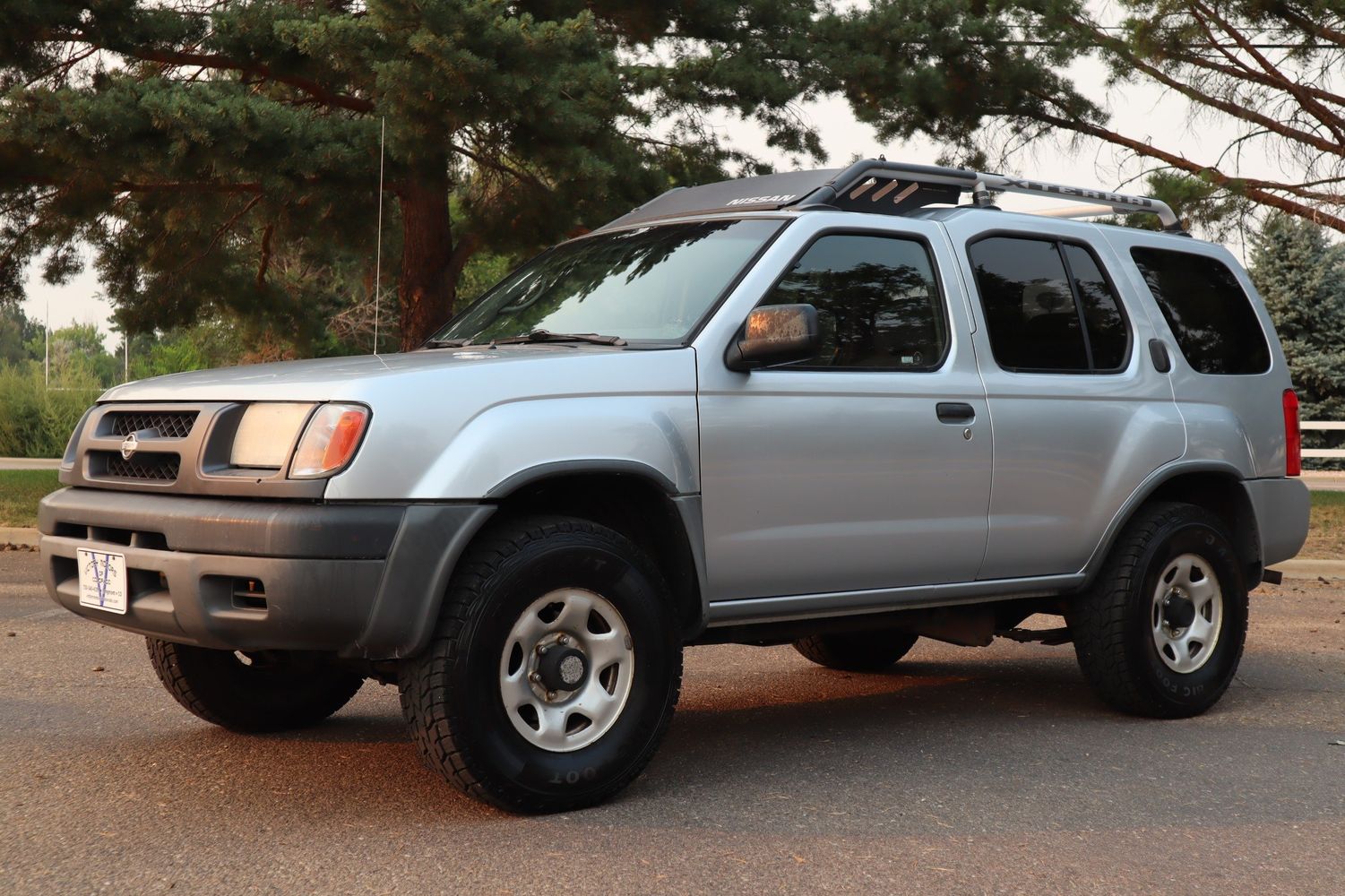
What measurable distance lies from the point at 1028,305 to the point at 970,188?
1.88 feet

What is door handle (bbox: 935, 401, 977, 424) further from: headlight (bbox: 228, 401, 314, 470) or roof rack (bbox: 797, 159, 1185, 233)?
headlight (bbox: 228, 401, 314, 470)

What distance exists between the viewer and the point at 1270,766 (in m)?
5.26

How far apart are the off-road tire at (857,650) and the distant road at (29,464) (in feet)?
51.7

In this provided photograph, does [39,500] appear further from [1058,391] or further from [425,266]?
[1058,391]

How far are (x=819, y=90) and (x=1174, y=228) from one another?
968 cm

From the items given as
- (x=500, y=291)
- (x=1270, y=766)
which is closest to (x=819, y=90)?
(x=500, y=291)

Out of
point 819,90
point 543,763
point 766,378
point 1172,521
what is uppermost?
point 819,90

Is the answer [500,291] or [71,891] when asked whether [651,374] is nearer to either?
[500,291]

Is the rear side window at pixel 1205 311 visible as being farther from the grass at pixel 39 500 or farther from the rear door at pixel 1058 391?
the grass at pixel 39 500

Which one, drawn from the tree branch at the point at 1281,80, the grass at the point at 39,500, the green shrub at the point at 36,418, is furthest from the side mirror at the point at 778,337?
the green shrub at the point at 36,418

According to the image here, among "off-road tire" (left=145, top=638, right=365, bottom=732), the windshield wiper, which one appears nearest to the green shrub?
"off-road tire" (left=145, top=638, right=365, bottom=732)

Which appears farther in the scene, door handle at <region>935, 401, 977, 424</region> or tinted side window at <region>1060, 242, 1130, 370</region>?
tinted side window at <region>1060, 242, 1130, 370</region>

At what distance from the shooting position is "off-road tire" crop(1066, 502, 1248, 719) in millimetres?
5910

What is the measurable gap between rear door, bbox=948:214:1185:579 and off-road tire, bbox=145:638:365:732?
2.50 metres
